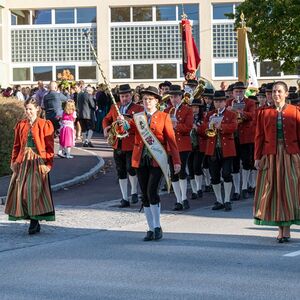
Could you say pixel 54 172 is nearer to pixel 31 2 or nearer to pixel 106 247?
pixel 106 247

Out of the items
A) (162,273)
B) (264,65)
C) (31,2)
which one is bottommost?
(162,273)

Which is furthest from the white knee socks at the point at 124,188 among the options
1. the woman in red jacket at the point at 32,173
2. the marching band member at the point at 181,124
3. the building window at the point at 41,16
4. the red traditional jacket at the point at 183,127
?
the building window at the point at 41,16

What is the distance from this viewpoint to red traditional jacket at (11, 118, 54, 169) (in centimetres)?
1067

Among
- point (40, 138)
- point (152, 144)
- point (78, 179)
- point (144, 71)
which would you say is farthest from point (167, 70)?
point (152, 144)

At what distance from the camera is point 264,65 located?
126ft

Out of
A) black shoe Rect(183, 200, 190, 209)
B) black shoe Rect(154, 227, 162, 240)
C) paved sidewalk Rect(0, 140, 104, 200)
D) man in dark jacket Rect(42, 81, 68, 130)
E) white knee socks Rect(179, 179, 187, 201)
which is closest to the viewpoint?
black shoe Rect(154, 227, 162, 240)

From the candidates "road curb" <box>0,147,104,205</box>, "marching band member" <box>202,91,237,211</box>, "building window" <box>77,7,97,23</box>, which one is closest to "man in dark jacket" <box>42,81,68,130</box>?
"road curb" <box>0,147,104,205</box>

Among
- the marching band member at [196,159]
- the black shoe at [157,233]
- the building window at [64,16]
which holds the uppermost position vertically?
the building window at [64,16]

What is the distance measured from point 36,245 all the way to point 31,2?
31.2 metres

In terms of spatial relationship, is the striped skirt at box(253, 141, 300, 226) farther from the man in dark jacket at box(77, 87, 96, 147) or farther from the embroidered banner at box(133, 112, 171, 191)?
the man in dark jacket at box(77, 87, 96, 147)

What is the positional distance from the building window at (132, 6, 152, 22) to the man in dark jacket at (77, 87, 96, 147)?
15.2 metres

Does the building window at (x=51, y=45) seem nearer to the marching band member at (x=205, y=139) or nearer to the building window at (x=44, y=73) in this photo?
the building window at (x=44, y=73)

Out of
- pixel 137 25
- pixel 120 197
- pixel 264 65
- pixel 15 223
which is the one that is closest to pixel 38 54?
pixel 137 25

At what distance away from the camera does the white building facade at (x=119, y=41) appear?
125ft
